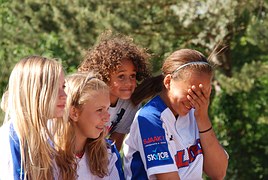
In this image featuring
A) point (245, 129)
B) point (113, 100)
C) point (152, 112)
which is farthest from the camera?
point (245, 129)

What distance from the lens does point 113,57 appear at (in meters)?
3.68

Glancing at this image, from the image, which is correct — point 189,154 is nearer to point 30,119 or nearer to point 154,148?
point 154,148

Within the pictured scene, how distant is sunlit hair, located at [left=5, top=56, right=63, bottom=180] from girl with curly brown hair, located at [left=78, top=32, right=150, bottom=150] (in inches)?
27.8

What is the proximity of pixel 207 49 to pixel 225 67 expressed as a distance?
55 centimetres

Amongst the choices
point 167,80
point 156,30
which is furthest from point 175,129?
point 156,30

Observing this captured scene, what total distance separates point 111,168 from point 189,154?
17.1 inches

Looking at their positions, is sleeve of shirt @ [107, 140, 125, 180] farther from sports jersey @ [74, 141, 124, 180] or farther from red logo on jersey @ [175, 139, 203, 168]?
red logo on jersey @ [175, 139, 203, 168]

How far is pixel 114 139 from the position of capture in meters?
3.88

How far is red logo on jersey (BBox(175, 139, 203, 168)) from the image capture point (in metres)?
3.58

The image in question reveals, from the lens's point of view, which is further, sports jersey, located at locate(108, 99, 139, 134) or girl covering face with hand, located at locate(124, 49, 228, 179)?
sports jersey, located at locate(108, 99, 139, 134)

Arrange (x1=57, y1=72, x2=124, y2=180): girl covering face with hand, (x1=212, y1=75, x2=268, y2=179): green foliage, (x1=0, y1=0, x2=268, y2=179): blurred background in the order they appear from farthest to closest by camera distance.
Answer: (x1=212, y1=75, x2=268, y2=179): green foliage, (x1=0, y1=0, x2=268, y2=179): blurred background, (x1=57, y1=72, x2=124, y2=180): girl covering face with hand

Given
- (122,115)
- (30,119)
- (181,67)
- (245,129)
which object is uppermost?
(181,67)

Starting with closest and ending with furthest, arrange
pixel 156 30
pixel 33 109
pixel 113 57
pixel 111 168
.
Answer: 1. pixel 33 109
2. pixel 111 168
3. pixel 113 57
4. pixel 156 30

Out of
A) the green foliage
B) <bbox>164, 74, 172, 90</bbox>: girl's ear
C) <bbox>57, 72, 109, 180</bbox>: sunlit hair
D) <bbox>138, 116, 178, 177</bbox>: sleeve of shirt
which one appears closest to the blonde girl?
<bbox>57, 72, 109, 180</bbox>: sunlit hair
